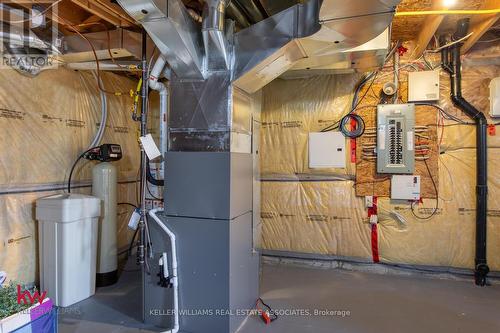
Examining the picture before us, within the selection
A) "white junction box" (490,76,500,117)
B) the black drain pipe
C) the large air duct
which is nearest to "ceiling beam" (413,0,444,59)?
the black drain pipe

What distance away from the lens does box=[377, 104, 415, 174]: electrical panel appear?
350 centimetres

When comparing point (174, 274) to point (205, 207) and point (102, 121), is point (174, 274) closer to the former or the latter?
point (205, 207)

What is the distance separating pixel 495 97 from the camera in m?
3.23

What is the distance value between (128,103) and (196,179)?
221 centimetres

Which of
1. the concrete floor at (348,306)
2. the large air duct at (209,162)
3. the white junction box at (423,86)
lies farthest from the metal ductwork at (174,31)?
the white junction box at (423,86)

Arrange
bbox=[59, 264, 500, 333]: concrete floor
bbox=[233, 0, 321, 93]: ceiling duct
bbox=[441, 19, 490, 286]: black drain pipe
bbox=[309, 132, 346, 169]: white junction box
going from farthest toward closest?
1. bbox=[309, 132, 346, 169]: white junction box
2. bbox=[441, 19, 490, 286]: black drain pipe
3. bbox=[59, 264, 500, 333]: concrete floor
4. bbox=[233, 0, 321, 93]: ceiling duct

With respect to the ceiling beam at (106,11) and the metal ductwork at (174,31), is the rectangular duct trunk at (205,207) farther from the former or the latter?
the ceiling beam at (106,11)

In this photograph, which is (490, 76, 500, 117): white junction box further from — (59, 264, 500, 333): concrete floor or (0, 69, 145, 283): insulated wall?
(0, 69, 145, 283): insulated wall

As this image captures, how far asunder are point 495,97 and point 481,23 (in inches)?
31.2

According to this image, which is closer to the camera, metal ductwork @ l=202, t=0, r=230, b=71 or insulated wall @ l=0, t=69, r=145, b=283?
metal ductwork @ l=202, t=0, r=230, b=71

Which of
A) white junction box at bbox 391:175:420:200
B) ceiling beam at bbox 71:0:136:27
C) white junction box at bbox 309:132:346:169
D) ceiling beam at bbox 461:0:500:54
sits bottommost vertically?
white junction box at bbox 391:175:420:200

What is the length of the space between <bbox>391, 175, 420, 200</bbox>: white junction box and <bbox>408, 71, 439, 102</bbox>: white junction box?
0.86 meters

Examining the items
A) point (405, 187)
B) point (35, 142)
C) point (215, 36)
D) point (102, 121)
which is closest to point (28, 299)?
point (35, 142)

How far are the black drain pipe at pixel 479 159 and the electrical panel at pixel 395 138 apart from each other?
18.8 inches
